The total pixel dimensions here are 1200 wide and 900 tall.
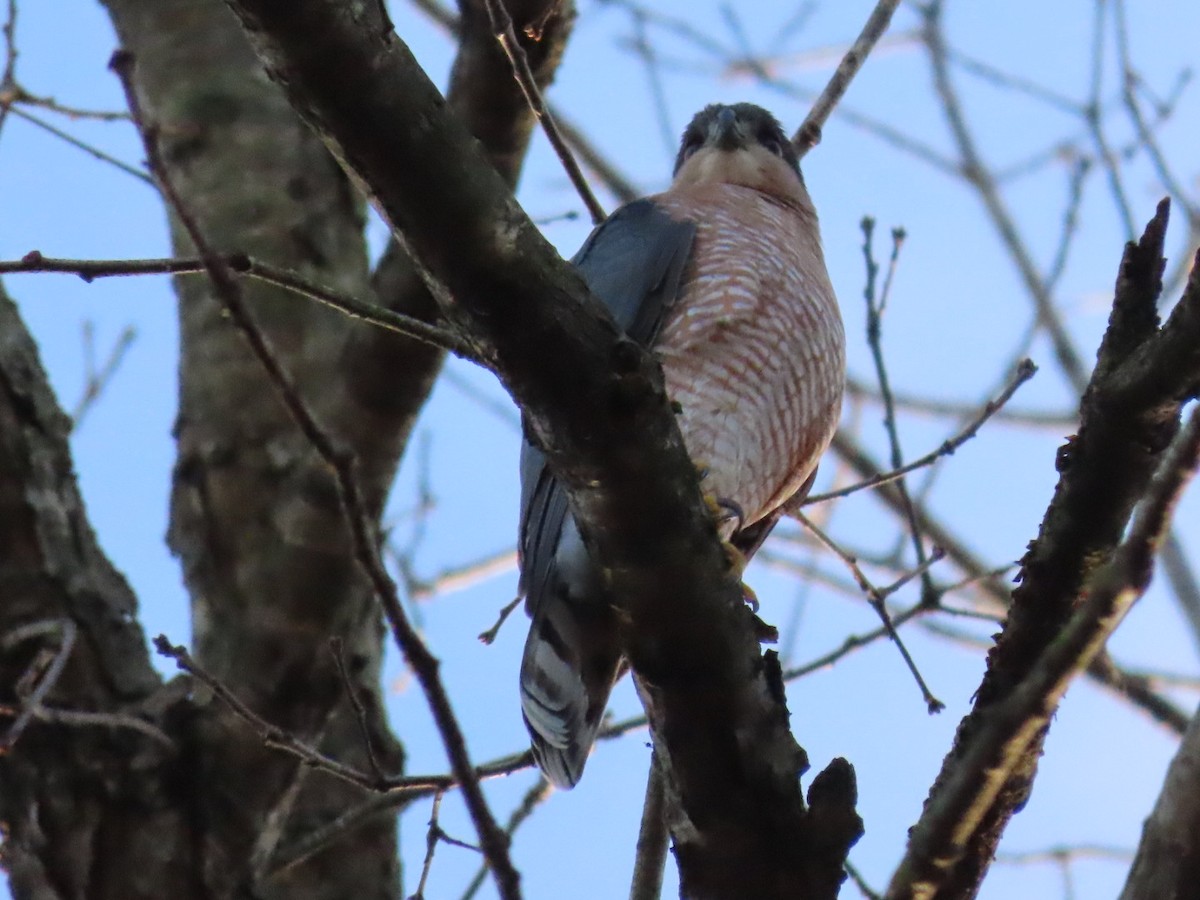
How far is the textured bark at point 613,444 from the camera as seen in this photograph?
7.45 feet

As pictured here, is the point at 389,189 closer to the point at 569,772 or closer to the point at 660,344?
the point at 569,772

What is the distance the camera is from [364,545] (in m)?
1.85

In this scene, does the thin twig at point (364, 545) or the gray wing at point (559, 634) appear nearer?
the thin twig at point (364, 545)

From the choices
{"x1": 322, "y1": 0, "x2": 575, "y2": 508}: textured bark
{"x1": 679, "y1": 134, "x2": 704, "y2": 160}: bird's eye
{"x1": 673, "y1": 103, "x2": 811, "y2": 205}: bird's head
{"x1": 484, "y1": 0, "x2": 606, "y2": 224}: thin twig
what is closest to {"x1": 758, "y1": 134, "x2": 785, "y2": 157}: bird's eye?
{"x1": 673, "y1": 103, "x2": 811, "y2": 205}: bird's head

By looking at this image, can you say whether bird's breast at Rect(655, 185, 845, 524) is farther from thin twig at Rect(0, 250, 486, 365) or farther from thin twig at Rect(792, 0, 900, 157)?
thin twig at Rect(0, 250, 486, 365)

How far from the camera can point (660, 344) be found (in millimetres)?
4539

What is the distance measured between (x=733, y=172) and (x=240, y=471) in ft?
7.66

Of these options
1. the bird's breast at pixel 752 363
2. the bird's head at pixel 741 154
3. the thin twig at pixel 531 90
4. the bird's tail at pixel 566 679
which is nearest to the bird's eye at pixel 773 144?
the bird's head at pixel 741 154

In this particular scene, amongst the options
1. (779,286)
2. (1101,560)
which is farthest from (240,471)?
(1101,560)

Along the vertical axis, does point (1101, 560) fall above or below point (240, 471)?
below

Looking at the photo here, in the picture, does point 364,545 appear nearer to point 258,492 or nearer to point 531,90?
point 531,90

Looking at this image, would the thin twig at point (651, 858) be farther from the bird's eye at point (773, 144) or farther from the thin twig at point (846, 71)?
the bird's eye at point (773, 144)

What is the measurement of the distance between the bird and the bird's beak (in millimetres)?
836

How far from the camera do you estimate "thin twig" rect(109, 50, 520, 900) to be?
1.75 metres
